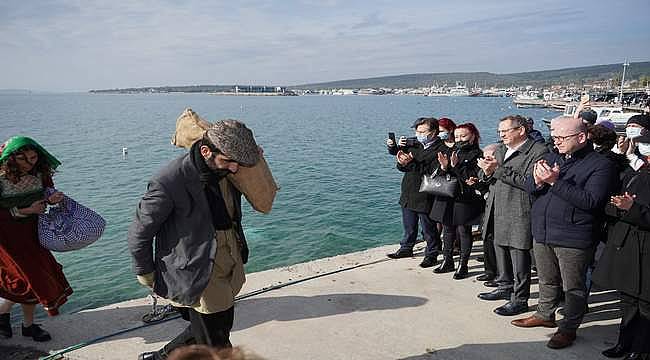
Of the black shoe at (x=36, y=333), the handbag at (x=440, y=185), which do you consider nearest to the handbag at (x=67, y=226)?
the black shoe at (x=36, y=333)

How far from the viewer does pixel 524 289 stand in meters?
4.77

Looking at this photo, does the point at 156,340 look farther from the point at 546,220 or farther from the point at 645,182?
the point at 645,182

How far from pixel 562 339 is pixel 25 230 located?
494 centimetres

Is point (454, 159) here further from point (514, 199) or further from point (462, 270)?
point (462, 270)

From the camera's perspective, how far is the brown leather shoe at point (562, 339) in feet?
13.4

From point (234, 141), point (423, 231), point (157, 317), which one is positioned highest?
point (234, 141)

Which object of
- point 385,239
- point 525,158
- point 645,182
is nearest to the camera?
point 645,182

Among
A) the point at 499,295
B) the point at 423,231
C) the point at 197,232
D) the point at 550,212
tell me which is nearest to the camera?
the point at 197,232

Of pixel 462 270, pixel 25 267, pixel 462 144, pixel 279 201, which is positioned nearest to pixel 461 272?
pixel 462 270

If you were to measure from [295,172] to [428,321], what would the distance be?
771 inches

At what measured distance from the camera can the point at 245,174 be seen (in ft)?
10.4

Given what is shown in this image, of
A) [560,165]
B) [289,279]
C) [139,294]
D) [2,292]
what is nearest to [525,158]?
[560,165]

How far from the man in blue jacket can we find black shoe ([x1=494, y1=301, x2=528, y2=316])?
0.63 meters

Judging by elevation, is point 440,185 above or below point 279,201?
above
